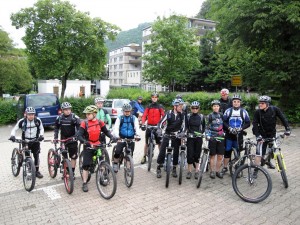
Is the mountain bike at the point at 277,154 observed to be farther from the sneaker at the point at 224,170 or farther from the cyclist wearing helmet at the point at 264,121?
the sneaker at the point at 224,170

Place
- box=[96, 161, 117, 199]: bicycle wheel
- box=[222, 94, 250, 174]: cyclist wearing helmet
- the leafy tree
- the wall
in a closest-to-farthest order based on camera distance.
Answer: box=[96, 161, 117, 199]: bicycle wheel, box=[222, 94, 250, 174]: cyclist wearing helmet, the leafy tree, the wall

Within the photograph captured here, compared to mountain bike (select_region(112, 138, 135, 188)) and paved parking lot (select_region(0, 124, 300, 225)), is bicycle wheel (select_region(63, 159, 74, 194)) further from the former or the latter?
mountain bike (select_region(112, 138, 135, 188))

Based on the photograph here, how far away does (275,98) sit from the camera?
17875 millimetres

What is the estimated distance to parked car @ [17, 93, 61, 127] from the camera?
12.8 m

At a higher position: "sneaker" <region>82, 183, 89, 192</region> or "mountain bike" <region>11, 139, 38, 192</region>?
"mountain bike" <region>11, 139, 38, 192</region>

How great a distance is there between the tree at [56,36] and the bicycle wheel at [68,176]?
44.3 ft

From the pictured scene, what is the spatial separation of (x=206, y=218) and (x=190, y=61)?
2006 cm

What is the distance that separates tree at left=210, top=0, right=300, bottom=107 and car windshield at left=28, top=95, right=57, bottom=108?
391 inches

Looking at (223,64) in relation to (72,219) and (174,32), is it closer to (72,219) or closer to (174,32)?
(174,32)

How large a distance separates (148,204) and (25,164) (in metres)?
2.80

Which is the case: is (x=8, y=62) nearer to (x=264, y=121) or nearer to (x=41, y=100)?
(x=41, y=100)

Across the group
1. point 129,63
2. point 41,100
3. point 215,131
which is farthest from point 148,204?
point 129,63

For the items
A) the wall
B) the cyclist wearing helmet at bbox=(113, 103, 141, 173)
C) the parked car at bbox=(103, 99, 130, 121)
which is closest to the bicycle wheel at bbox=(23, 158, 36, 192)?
the cyclist wearing helmet at bbox=(113, 103, 141, 173)

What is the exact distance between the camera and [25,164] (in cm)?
570
